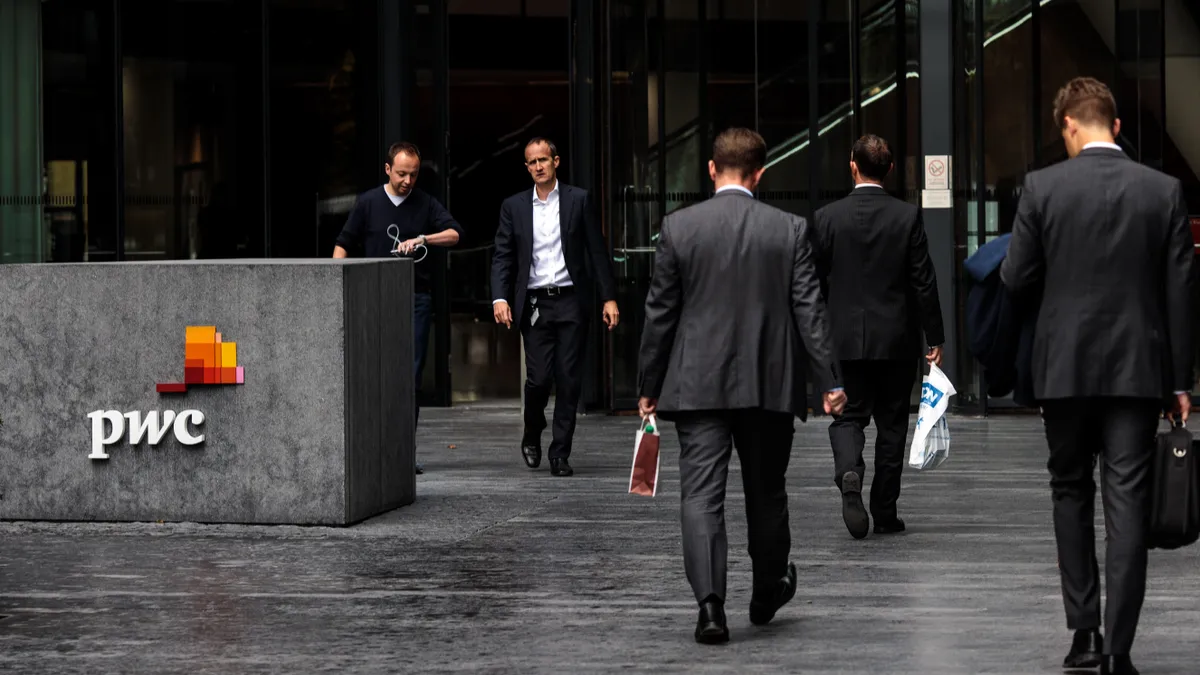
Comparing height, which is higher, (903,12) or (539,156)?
(903,12)

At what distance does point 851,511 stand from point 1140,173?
10.5ft

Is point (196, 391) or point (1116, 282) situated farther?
point (196, 391)

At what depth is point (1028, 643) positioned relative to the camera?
6590 mm

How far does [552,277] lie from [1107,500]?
5946 millimetres

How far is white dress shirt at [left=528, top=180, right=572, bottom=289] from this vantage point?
11688 millimetres

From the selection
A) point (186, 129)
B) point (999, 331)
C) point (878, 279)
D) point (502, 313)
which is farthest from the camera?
point (186, 129)

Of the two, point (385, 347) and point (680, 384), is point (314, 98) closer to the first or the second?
point (385, 347)

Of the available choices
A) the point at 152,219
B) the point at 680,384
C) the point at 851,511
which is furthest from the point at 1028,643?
the point at 152,219

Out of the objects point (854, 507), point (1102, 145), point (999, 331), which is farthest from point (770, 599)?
point (854, 507)

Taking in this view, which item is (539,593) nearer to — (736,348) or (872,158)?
(736,348)

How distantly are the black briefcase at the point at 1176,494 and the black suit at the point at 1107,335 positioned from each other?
0.06 m

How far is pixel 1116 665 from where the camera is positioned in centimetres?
591

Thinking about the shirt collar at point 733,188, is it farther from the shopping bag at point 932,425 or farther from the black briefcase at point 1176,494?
the shopping bag at point 932,425

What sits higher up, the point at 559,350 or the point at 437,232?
the point at 437,232
